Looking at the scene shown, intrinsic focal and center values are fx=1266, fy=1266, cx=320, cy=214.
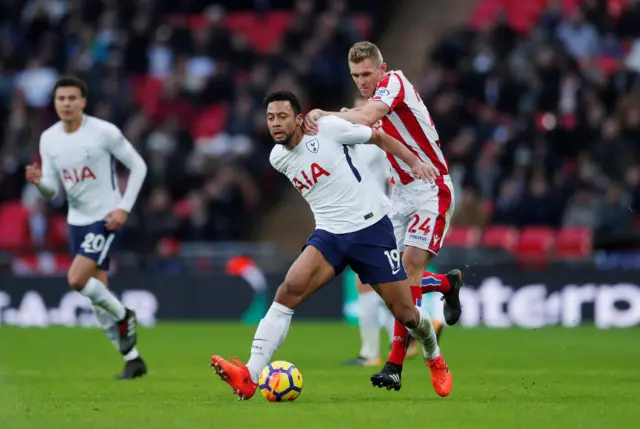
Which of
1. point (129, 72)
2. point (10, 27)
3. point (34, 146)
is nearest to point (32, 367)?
point (34, 146)

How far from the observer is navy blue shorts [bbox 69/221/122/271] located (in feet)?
38.2

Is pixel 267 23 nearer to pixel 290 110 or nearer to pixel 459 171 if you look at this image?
pixel 459 171

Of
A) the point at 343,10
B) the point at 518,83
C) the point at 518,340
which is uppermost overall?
the point at 343,10

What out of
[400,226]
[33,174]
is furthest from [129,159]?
[400,226]

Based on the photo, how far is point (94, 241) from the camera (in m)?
11.7

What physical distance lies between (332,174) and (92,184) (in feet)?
11.5

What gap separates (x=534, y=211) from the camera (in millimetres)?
19594

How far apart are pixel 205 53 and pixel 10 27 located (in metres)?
4.67

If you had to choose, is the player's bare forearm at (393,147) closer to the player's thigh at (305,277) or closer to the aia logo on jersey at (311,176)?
the aia logo on jersey at (311,176)

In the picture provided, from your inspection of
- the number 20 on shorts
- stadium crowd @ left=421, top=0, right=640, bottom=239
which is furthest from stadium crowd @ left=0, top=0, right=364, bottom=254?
the number 20 on shorts

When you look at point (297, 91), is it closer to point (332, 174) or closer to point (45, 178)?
point (45, 178)

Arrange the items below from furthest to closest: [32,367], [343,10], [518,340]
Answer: [343,10], [518,340], [32,367]

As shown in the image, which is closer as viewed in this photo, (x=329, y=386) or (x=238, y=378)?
(x=238, y=378)

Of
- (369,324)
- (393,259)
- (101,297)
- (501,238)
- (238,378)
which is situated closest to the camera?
(238,378)
